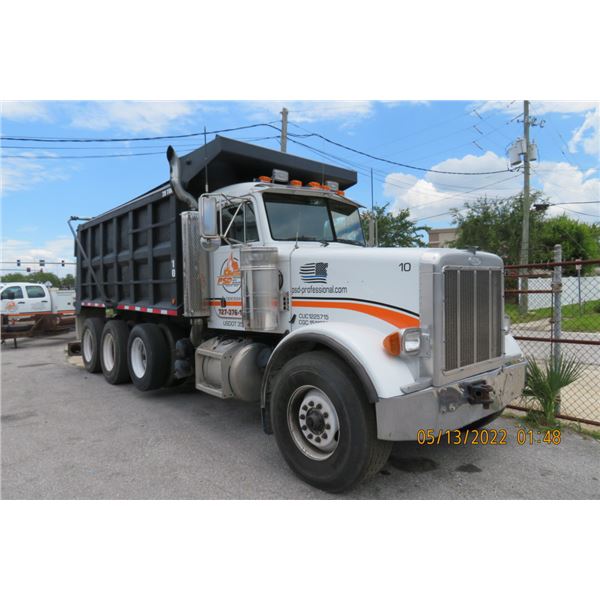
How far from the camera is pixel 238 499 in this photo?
3.49 metres

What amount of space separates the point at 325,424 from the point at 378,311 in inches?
40.2

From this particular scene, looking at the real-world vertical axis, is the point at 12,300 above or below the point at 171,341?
above

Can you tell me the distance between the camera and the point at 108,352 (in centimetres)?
799

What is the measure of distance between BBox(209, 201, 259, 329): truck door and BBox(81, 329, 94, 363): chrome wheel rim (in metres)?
4.34

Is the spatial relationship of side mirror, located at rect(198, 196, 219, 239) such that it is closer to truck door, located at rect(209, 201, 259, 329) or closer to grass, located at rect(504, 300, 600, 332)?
truck door, located at rect(209, 201, 259, 329)

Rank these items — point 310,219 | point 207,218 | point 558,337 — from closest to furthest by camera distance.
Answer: point 207,218 < point 310,219 < point 558,337

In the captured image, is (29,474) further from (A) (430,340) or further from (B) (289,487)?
(A) (430,340)

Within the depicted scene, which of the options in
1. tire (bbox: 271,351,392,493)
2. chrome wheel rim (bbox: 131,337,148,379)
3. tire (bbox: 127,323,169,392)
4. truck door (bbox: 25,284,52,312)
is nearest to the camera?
tire (bbox: 271,351,392,493)

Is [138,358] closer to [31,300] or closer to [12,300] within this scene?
[12,300]

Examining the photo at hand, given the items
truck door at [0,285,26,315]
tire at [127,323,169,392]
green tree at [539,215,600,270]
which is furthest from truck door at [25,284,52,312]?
green tree at [539,215,600,270]

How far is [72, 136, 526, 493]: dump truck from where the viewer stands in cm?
331

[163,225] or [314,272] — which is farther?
[163,225]

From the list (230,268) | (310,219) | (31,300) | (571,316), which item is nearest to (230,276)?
(230,268)

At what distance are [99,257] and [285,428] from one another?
6287 millimetres
